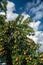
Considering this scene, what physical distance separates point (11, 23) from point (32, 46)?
13.9 feet

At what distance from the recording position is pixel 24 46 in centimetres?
3120

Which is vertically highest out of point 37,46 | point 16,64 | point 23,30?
point 23,30

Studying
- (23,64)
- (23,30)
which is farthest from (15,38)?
(23,64)

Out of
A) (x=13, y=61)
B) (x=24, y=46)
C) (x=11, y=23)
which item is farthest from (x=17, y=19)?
(x=13, y=61)

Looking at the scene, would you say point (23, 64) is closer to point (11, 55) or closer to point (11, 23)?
point (11, 55)

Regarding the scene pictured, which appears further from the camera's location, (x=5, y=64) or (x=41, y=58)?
(x=5, y=64)

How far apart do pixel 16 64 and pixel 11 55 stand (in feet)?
5.59

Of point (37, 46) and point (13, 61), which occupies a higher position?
point (37, 46)

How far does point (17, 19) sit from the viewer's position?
31.0 m

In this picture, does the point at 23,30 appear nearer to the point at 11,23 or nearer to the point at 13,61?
the point at 11,23

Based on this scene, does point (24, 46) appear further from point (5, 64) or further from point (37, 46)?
point (5, 64)

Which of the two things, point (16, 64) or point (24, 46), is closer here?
point (16, 64)

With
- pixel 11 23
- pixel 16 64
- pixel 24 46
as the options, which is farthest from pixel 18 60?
pixel 11 23

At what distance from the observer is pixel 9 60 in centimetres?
3052
